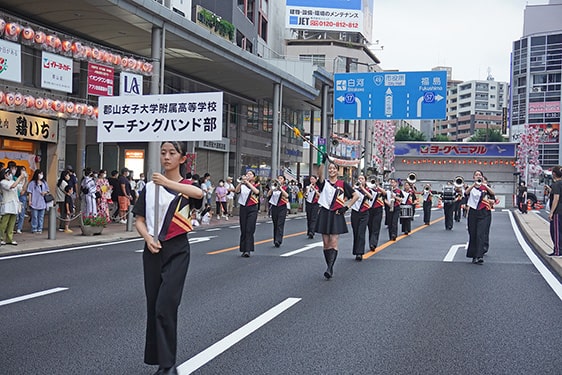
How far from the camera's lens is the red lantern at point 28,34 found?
15.6 meters

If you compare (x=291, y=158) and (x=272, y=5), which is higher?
(x=272, y=5)

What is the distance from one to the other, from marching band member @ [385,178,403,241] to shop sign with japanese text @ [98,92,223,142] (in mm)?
9989

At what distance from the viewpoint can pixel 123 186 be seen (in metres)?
21.1

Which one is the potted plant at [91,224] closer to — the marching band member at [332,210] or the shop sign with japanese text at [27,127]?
the shop sign with japanese text at [27,127]

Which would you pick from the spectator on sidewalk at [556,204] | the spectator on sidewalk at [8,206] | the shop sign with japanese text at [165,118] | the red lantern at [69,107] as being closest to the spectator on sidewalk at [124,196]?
the red lantern at [69,107]

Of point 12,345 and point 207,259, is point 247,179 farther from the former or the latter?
point 12,345

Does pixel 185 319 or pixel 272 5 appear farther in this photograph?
pixel 272 5

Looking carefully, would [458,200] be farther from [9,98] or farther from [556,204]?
[9,98]

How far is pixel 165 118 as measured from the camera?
682 cm

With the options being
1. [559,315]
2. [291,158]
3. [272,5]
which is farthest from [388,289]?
[272,5]

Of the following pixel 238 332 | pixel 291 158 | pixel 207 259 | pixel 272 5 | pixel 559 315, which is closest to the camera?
pixel 238 332

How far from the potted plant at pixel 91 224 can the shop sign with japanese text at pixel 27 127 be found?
364cm

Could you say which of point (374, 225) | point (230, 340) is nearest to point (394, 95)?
point (374, 225)

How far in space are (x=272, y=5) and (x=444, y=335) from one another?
168ft
